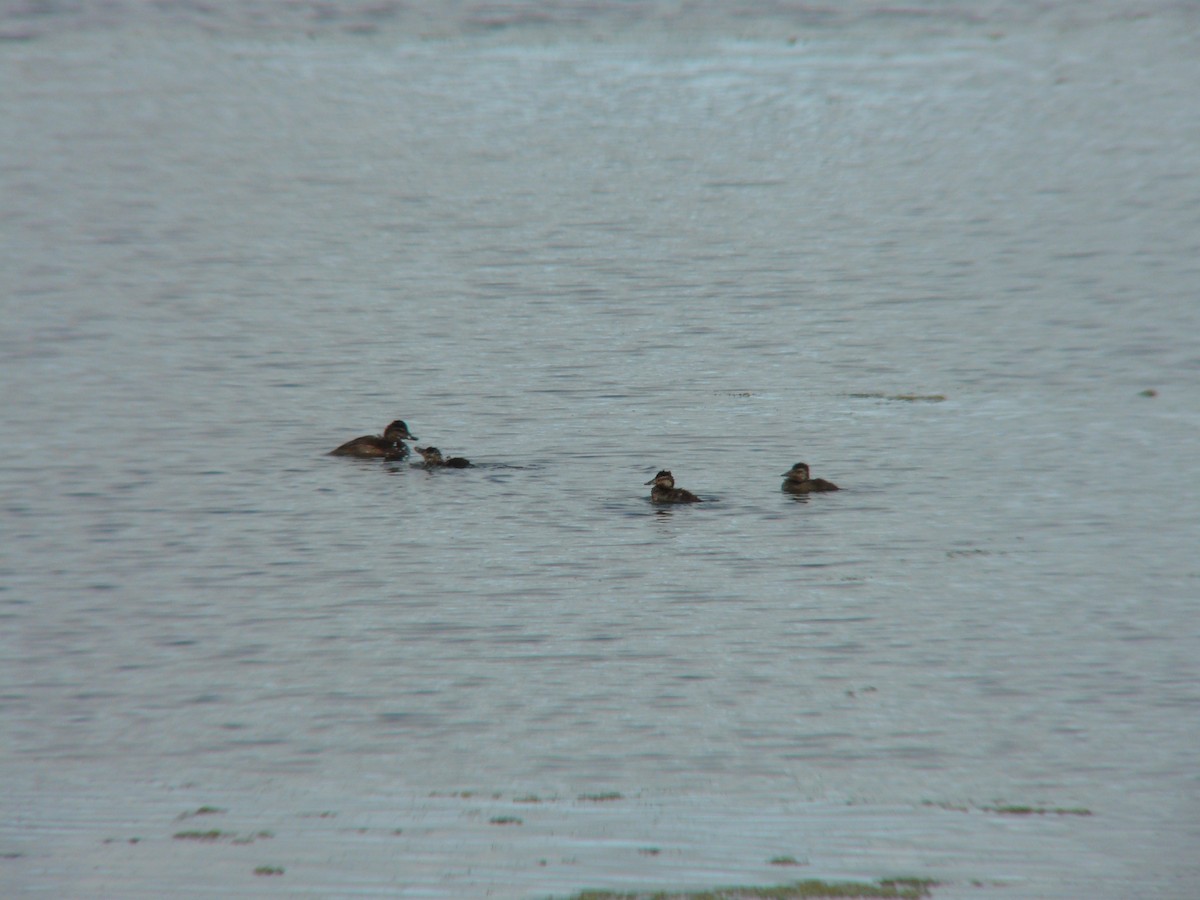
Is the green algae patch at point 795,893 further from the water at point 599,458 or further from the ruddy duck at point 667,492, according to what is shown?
the ruddy duck at point 667,492

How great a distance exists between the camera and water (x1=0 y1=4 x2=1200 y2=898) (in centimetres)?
643

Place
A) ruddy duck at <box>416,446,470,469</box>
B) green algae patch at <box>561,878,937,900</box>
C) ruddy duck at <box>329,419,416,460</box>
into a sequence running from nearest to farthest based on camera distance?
green algae patch at <box>561,878,937,900</box> → ruddy duck at <box>416,446,470,469</box> → ruddy duck at <box>329,419,416,460</box>

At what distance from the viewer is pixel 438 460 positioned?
40.3 feet

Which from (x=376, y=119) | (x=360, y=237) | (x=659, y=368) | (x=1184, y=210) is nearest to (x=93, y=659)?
(x=659, y=368)

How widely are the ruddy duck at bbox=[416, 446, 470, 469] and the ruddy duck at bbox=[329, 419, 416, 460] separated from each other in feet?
0.94

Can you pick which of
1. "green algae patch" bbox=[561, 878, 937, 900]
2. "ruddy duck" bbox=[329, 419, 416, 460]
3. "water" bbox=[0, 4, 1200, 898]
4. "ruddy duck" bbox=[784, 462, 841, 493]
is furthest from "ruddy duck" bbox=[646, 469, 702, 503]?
"green algae patch" bbox=[561, 878, 937, 900]

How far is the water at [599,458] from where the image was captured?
21.1ft

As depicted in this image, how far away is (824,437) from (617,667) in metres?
5.45

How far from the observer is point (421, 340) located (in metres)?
16.7

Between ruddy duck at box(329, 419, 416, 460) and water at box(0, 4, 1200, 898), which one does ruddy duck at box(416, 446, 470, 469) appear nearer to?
water at box(0, 4, 1200, 898)

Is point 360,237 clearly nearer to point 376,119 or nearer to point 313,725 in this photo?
point 376,119

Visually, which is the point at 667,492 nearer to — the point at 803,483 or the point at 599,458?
the point at 803,483

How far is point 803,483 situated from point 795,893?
618 centimetres

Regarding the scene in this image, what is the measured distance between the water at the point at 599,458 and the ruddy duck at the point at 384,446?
21 cm
